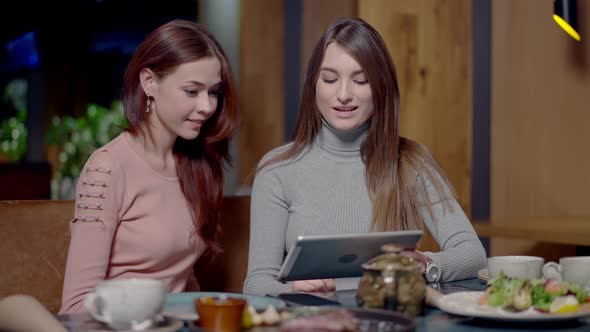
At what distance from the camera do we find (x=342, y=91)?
6.36 ft

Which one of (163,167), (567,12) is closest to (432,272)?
(163,167)

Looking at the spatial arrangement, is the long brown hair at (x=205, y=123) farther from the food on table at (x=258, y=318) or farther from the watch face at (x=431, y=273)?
the food on table at (x=258, y=318)

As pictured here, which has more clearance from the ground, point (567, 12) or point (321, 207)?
point (567, 12)

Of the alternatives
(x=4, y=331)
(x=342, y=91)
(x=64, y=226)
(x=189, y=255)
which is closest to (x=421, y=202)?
(x=342, y=91)

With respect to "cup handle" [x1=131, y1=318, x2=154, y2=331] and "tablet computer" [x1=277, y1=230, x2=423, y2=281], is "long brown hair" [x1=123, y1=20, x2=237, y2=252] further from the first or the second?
"cup handle" [x1=131, y1=318, x2=154, y2=331]

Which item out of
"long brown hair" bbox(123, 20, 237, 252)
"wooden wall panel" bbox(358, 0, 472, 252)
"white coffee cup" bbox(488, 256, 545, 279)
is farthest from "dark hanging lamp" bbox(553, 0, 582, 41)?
"white coffee cup" bbox(488, 256, 545, 279)

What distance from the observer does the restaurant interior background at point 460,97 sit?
373 centimetres

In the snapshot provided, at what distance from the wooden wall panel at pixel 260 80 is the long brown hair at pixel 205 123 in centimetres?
297

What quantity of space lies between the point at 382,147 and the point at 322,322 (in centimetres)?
106

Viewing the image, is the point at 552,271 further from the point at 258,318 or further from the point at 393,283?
the point at 258,318

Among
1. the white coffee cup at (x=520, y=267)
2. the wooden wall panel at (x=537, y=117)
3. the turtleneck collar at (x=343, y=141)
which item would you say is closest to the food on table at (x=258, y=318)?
the white coffee cup at (x=520, y=267)

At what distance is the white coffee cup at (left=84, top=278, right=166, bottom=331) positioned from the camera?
109 cm

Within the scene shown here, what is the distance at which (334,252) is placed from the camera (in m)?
1.35

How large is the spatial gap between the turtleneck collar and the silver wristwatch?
1.54 feet
